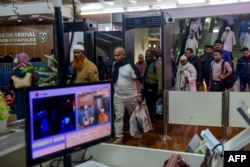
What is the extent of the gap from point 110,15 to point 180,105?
674cm

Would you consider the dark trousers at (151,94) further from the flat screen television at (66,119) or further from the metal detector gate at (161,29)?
the flat screen television at (66,119)

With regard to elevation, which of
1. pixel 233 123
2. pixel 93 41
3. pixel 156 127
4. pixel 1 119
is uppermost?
pixel 93 41

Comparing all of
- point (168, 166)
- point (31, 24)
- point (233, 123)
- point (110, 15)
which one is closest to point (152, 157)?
point (168, 166)

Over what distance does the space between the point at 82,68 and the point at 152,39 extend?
6.73 m

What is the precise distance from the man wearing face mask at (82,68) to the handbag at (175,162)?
105 inches

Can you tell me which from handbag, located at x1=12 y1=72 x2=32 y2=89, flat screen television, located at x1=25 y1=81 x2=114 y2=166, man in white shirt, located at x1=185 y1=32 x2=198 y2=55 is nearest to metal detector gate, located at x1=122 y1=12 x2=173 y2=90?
handbag, located at x1=12 y1=72 x2=32 y2=89

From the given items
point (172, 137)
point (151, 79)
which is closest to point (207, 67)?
point (151, 79)

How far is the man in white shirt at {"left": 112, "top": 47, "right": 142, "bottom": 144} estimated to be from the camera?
4332 millimetres

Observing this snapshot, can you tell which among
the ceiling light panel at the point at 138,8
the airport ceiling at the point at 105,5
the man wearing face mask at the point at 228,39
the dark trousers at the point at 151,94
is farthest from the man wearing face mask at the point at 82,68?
the ceiling light panel at the point at 138,8

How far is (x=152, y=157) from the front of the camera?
1.43 m

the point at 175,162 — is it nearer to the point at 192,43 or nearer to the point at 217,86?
the point at 217,86

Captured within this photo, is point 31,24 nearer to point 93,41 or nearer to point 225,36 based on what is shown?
point 93,41

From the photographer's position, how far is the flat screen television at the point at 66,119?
114cm

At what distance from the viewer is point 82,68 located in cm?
397
